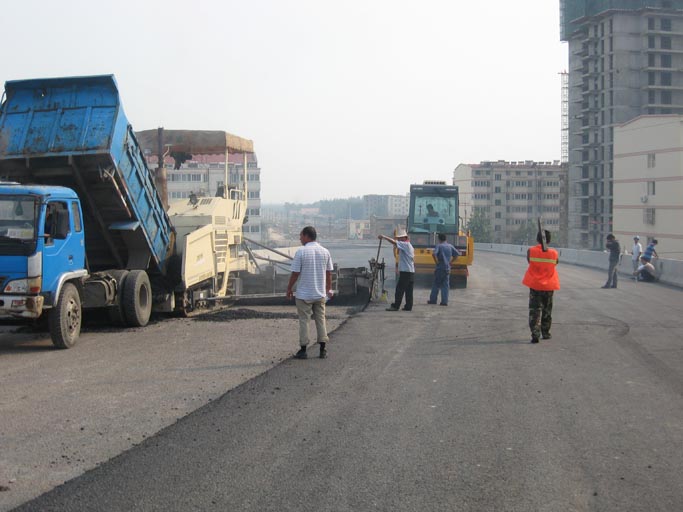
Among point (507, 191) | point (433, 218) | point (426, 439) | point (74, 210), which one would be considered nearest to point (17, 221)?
point (74, 210)

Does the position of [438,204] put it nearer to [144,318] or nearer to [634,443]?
[144,318]

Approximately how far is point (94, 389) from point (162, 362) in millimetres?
1567

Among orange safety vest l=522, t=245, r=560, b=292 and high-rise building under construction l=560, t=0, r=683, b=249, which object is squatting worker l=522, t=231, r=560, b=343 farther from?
high-rise building under construction l=560, t=0, r=683, b=249

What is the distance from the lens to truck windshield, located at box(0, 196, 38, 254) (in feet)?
31.9

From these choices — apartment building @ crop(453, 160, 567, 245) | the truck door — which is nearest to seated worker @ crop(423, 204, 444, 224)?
the truck door

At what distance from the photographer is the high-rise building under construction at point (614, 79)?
309 ft

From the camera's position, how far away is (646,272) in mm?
23562

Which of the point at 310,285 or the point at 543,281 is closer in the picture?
the point at 310,285

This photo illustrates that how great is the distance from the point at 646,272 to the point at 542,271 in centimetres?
1449

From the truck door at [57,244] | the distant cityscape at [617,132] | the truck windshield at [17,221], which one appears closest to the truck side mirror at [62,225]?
the truck door at [57,244]

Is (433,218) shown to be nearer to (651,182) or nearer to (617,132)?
(651,182)

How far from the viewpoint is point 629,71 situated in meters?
94.3

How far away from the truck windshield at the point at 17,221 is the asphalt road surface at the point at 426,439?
408cm

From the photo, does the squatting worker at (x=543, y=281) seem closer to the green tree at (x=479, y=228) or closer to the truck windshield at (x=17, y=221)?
the truck windshield at (x=17, y=221)
